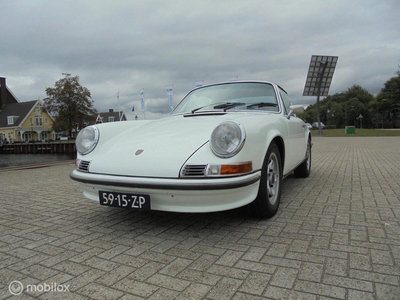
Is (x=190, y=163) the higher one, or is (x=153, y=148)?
(x=153, y=148)

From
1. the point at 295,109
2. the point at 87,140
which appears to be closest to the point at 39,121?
the point at 87,140

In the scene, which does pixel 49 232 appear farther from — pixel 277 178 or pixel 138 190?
pixel 277 178

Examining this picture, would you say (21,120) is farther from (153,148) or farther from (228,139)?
(228,139)

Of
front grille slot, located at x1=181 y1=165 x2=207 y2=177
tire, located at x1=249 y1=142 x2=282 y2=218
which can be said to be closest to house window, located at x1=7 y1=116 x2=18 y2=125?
tire, located at x1=249 y1=142 x2=282 y2=218

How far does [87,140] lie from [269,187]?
203cm

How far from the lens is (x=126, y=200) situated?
8.16ft

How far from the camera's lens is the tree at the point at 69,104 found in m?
43.0

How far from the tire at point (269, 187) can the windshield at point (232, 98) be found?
835mm

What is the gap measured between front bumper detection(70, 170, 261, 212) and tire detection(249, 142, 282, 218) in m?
0.24

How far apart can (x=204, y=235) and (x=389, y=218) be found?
76.4 inches

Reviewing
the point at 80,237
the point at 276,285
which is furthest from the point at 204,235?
the point at 80,237

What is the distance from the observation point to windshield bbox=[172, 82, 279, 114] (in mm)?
3676

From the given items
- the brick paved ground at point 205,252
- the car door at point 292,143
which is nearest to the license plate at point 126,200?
the brick paved ground at point 205,252

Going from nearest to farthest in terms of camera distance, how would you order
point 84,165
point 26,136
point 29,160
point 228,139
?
point 228,139, point 84,165, point 29,160, point 26,136
